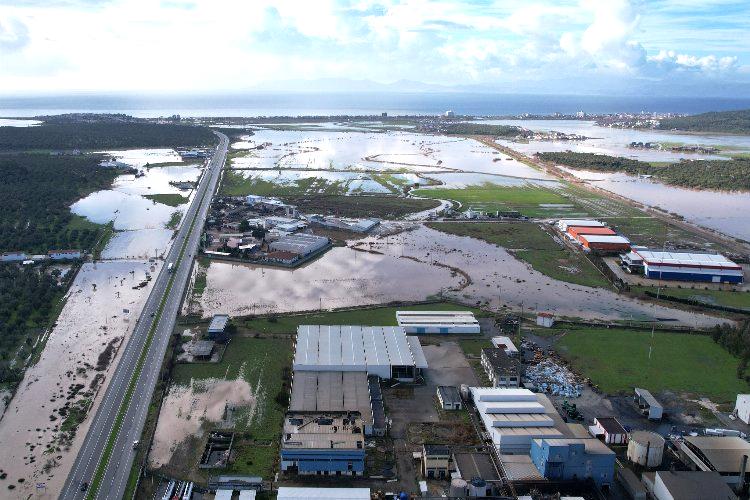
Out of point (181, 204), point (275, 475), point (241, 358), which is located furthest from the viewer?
point (181, 204)

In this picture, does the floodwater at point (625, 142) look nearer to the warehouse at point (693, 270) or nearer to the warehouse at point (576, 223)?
the warehouse at point (576, 223)

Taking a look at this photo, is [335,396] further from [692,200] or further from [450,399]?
[692,200]

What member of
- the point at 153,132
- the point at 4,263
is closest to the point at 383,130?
the point at 153,132

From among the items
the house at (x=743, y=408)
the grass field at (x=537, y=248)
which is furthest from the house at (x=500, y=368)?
the grass field at (x=537, y=248)

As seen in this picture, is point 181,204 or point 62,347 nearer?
point 62,347

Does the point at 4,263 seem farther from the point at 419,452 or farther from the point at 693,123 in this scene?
the point at 693,123

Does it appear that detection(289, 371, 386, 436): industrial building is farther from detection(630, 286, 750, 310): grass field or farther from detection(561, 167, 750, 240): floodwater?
detection(561, 167, 750, 240): floodwater
